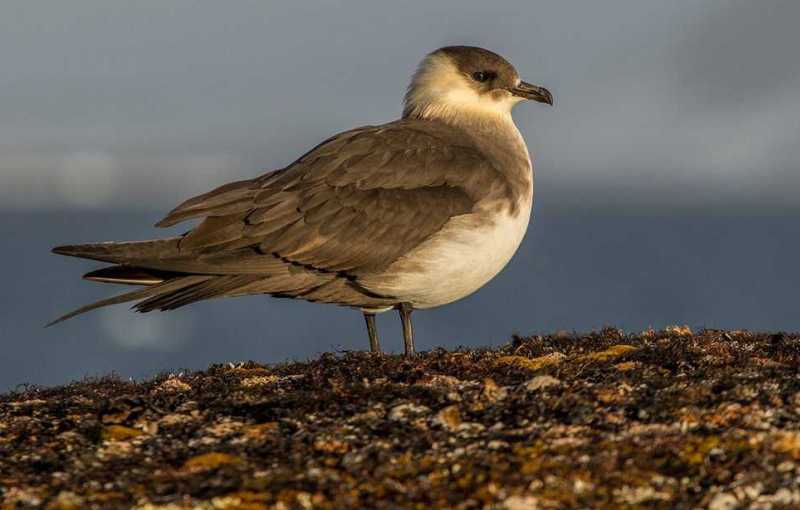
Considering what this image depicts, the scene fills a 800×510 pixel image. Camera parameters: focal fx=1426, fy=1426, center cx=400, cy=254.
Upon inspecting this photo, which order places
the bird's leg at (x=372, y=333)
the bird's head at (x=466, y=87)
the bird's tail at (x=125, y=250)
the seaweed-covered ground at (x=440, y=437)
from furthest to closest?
the bird's head at (x=466, y=87)
the bird's leg at (x=372, y=333)
the bird's tail at (x=125, y=250)
the seaweed-covered ground at (x=440, y=437)

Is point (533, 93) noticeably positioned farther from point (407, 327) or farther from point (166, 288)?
point (166, 288)

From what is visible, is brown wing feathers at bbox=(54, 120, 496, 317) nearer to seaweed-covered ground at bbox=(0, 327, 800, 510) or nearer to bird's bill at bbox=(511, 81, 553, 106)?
seaweed-covered ground at bbox=(0, 327, 800, 510)

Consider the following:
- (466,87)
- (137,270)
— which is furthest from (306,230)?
(466,87)

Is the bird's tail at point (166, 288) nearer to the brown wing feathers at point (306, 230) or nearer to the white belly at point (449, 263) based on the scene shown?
the brown wing feathers at point (306, 230)

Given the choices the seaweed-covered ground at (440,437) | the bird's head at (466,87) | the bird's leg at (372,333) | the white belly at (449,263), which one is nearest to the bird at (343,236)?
the white belly at (449,263)

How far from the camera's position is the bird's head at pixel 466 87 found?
12773mm

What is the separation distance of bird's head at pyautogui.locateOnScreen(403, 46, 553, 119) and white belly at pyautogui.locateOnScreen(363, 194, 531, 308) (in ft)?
5.61

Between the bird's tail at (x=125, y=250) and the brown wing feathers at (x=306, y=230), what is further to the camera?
the brown wing feathers at (x=306, y=230)

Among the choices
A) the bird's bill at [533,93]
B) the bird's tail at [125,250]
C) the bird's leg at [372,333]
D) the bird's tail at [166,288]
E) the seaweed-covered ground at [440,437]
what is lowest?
the seaweed-covered ground at [440,437]

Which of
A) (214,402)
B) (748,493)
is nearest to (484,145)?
(214,402)

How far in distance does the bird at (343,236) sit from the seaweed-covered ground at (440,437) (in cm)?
102

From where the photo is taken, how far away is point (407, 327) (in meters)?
11.4

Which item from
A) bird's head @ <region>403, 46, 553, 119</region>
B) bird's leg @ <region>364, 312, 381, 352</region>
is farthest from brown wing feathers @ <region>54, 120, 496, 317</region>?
bird's head @ <region>403, 46, 553, 119</region>

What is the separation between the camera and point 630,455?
7.28 m
